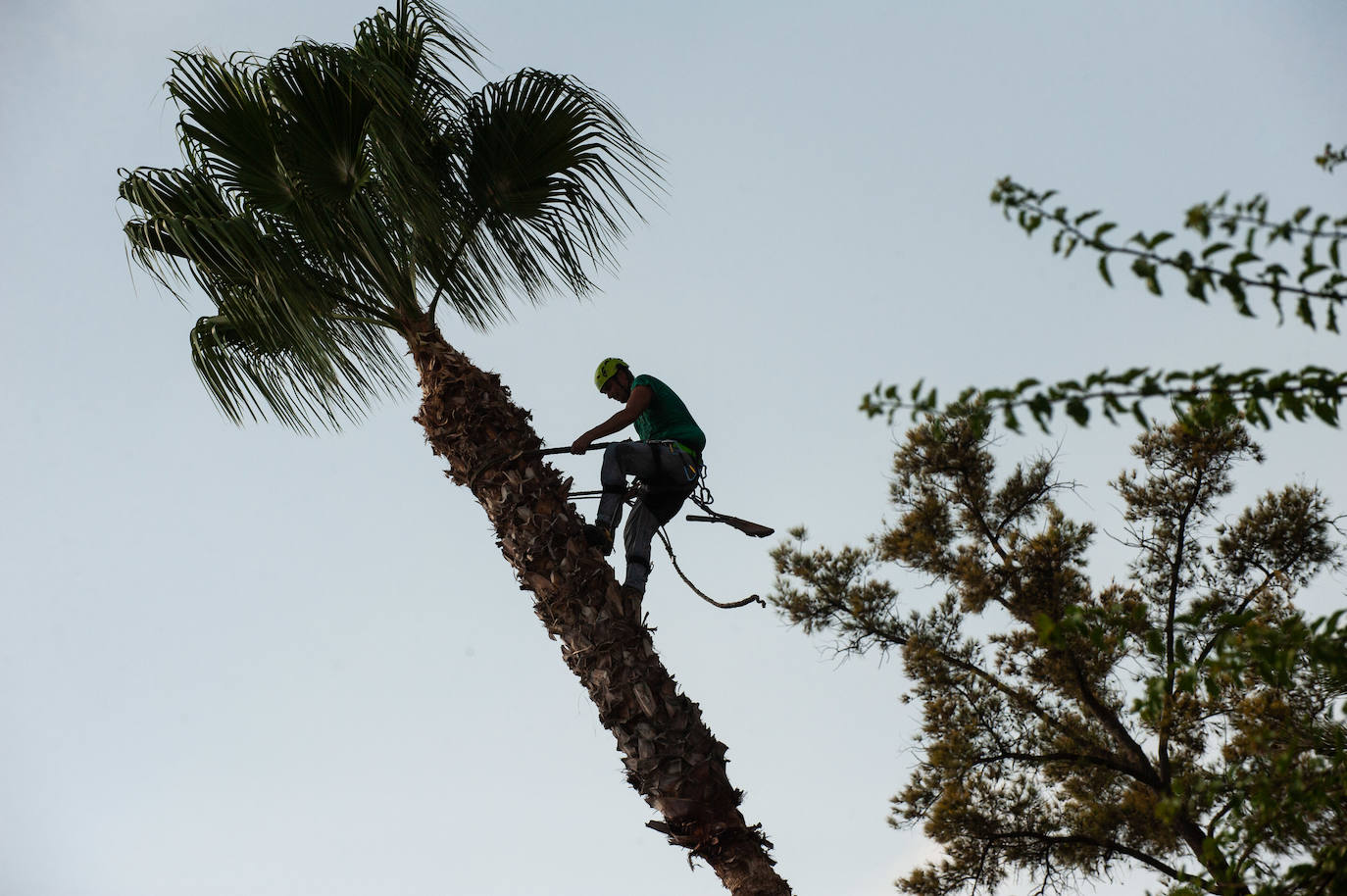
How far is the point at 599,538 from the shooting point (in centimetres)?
558

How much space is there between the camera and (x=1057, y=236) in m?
2.84

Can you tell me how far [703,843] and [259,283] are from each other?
3.67 metres

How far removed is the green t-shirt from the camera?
6422 millimetres

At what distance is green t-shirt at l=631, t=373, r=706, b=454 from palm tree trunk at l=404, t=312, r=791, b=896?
967 mm

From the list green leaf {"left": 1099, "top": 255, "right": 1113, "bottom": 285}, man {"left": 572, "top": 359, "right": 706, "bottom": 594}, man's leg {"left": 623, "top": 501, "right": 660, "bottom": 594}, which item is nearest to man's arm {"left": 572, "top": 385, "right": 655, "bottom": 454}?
man {"left": 572, "top": 359, "right": 706, "bottom": 594}

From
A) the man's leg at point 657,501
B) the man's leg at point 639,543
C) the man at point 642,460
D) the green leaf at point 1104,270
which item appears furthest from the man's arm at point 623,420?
the green leaf at point 1104,270

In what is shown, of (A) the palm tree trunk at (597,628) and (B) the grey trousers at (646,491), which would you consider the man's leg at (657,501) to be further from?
(A) the palm tree trunk at (597,628)

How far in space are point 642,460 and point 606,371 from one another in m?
0.74

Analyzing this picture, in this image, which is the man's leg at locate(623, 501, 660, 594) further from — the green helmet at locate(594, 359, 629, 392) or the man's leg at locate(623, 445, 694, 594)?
the green helmet at locate(594, 359, 629, 392)

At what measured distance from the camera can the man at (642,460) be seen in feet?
19.2

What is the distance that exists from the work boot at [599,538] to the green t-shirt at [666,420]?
0.94 m

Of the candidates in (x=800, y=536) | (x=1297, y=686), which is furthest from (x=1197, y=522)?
(x=800, y=536)

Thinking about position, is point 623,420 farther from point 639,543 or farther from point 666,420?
point 639,543

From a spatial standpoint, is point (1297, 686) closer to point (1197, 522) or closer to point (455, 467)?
point (1197, 522)
